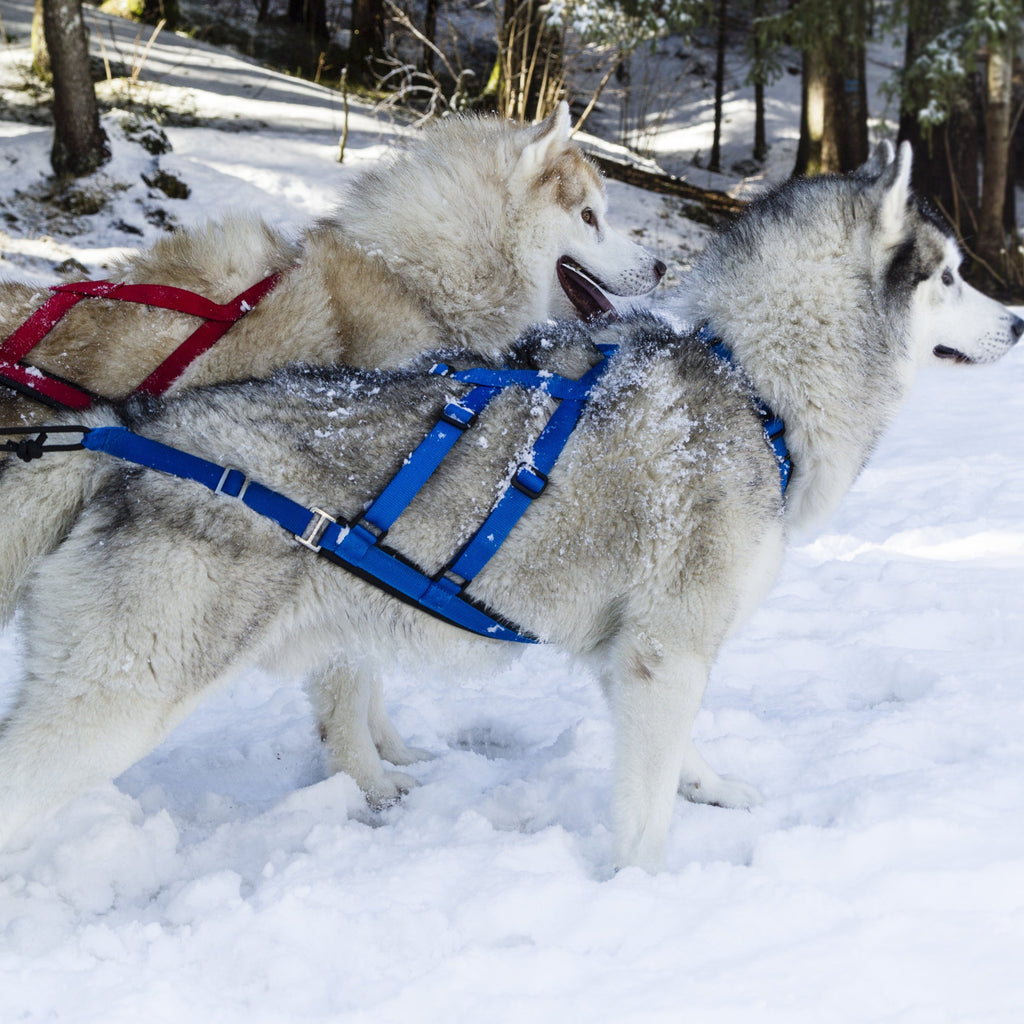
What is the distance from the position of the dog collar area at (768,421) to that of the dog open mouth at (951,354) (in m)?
0.74

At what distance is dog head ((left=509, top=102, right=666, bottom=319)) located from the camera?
3535 mm

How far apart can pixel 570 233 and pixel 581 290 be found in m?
0.22

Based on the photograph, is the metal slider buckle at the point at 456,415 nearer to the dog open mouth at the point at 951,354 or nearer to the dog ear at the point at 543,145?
the dog ear at the point at 543,145

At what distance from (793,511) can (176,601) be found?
5.79 ft

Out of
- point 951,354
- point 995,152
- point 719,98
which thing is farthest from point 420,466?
point 719,98

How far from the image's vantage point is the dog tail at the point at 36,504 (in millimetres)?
2363

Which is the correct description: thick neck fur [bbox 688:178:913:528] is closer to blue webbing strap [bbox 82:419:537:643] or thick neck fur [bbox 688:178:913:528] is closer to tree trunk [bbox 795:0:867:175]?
blue webbing strap [bbox 82:419:537:643]

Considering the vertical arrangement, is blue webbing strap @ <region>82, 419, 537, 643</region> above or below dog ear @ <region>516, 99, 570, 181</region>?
below

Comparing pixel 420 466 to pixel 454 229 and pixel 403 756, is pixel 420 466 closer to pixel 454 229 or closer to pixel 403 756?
pixel 454 229

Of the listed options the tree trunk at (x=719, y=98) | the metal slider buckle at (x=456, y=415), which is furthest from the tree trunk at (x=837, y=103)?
the metal slider buckle at (x=456, y=415)

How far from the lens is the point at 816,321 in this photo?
272 cm

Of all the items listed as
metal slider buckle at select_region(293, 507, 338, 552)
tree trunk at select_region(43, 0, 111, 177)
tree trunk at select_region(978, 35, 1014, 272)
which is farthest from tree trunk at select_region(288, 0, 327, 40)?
metal slider buckle at select_region(293, 507, 338, 552)

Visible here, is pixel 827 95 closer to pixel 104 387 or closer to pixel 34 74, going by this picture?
pixel 34 74

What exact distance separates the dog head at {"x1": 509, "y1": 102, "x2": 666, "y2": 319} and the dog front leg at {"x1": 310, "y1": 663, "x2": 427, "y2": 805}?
162 cm
